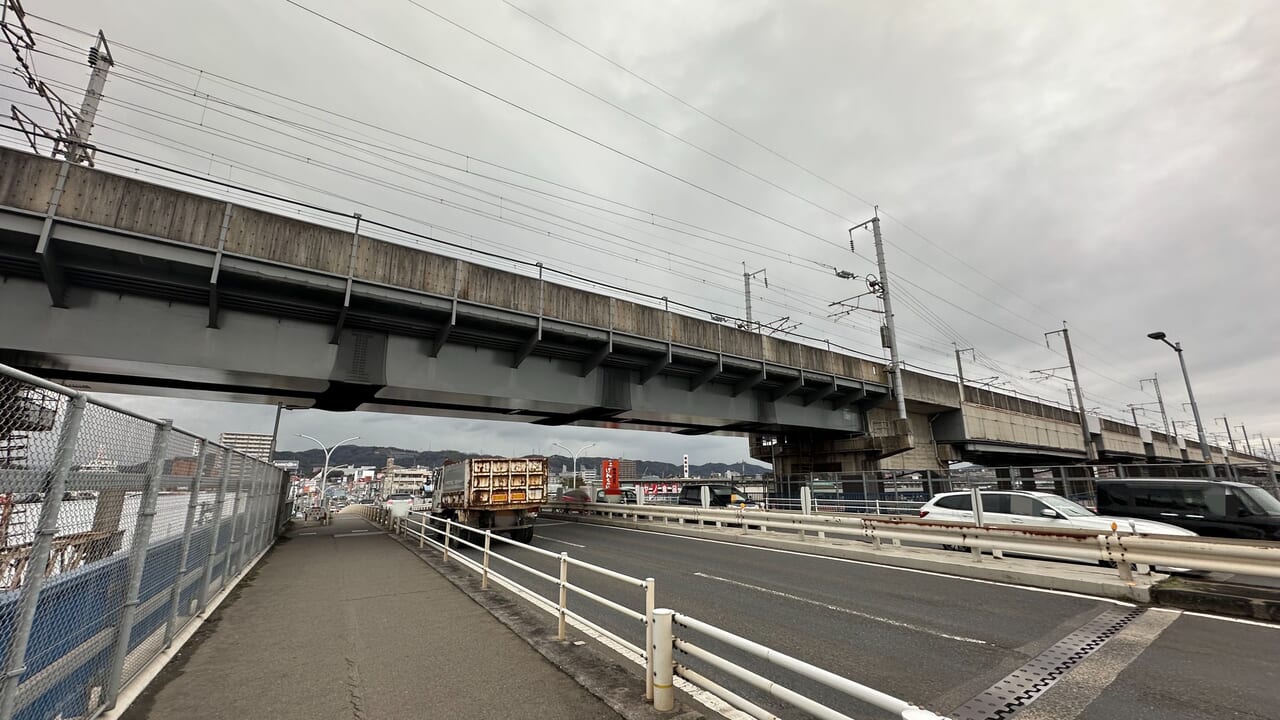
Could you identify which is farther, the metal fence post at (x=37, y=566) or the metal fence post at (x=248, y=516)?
the metal fence post at (x=248, y=516)

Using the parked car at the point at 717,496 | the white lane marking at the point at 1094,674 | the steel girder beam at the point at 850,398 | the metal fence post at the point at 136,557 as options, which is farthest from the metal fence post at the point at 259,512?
the steel girder beam at the point at 850,398

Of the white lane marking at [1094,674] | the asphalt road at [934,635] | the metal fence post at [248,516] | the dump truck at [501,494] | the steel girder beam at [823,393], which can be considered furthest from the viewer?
the steel girder beam at [823,393]

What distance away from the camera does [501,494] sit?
19.1m

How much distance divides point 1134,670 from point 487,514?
57.0 feet

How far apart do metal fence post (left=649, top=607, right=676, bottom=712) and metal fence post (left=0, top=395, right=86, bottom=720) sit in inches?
152

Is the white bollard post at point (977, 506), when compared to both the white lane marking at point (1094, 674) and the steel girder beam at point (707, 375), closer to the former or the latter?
the white lane marking at point (1094, 674)

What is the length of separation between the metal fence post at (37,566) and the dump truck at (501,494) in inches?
638

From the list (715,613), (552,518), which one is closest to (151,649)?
(715,613)

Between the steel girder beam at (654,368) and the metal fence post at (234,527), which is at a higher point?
the steel girder beam at (654,368)

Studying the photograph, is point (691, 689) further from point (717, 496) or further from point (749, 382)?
point (717, 496)

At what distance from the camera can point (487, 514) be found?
1862 centimetres

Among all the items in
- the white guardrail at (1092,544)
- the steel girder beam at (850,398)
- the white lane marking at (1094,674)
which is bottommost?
the white lane marking at (1094,674)

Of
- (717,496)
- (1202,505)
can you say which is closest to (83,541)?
(1202,505)

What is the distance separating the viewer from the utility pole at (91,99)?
39.1 feet
